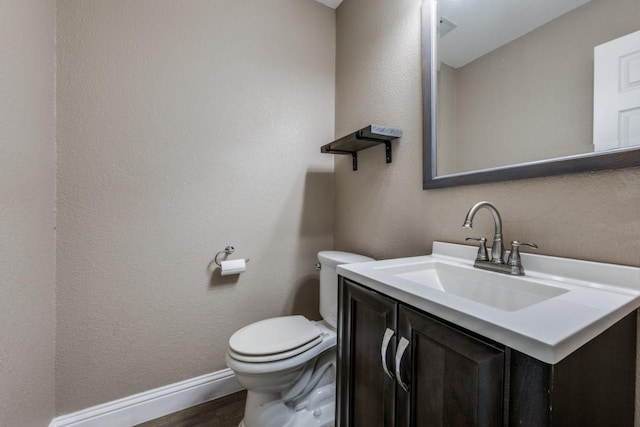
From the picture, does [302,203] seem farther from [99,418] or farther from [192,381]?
[99,418]

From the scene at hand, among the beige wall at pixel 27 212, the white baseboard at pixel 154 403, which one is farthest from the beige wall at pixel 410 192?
the beige wall at pixel 27 212

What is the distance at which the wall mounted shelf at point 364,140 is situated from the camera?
1325mm

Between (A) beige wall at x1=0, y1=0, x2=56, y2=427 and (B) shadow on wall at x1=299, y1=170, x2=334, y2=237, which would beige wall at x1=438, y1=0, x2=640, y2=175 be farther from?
(A) beige wall at x1=0, y1=0, x2=56, y2=427

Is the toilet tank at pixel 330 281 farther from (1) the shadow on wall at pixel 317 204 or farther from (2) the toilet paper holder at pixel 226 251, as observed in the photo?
(2) the toilet paper holder at pixel 226 251

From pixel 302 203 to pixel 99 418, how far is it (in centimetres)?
150

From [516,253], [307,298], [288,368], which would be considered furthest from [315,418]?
[516,253]

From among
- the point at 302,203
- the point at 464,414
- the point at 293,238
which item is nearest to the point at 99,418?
the point at 293,238

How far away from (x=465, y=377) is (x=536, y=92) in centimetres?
94

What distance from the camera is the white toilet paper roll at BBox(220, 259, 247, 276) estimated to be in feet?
4.92

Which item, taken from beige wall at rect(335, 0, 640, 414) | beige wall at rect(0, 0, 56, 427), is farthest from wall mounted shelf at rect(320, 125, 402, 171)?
beige wall at rect(0, 0, 56, 427)

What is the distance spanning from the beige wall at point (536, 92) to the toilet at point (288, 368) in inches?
32.3

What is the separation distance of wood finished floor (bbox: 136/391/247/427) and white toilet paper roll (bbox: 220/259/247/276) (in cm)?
71

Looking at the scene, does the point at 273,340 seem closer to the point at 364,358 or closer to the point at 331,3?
the point at 364,358

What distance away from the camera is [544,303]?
592mm
